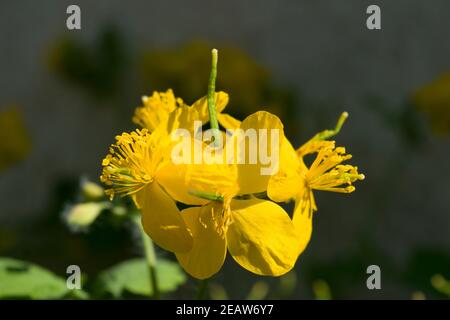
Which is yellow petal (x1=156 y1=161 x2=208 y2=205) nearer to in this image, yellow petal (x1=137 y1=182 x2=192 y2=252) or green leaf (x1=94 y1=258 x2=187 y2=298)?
yellow petal (x1=137 y1=182 x2=192 y2=252)

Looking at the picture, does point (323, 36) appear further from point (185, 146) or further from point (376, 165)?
point (185, 146)

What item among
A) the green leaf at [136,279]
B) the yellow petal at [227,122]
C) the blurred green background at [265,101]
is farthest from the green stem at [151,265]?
the blurred green background at [265,101]

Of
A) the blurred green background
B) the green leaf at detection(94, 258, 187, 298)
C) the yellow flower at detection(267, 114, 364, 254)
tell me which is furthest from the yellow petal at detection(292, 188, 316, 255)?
the blurred green background

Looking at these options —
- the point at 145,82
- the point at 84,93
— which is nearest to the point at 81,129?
the point at 84,93

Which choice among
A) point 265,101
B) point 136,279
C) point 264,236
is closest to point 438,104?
point 265,101

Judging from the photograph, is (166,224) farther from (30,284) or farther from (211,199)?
(30,284)

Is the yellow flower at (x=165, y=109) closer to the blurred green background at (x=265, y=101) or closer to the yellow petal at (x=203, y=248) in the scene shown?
the yellow petal at (x=203, y=248)
